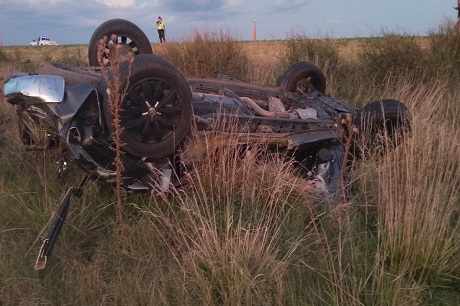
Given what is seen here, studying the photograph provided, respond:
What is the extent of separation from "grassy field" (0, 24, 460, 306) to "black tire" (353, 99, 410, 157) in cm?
18

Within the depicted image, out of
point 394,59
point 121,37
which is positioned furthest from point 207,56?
point 121,37

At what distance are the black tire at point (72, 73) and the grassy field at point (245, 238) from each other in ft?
3.10

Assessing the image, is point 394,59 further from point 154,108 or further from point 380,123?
point 154,108

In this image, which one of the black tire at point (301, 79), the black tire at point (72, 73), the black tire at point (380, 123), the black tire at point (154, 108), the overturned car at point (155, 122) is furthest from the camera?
the black tire at point (301, 79)

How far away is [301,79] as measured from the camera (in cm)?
664

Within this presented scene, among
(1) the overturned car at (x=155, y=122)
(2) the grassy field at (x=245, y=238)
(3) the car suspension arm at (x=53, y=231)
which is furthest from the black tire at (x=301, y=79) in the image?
(3) the car suspension arm at (x=53, y=231)

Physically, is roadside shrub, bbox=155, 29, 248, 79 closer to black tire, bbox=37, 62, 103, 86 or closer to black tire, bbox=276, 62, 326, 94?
black tire, bbox=276, 62, 326, 94

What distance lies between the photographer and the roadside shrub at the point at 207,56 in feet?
37.3

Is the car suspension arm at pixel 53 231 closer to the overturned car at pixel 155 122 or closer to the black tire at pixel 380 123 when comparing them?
the overturned car at pixel 155 122

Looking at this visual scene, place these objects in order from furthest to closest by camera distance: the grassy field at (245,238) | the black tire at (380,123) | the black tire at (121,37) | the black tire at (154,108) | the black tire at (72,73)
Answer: the black tire at (121,37) < the black tire at (380,123) < the black tire at (72,73) < the black tire at (154,108) < the grassy field at (245,238)

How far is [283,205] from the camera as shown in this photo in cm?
397

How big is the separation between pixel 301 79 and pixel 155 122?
3117mm

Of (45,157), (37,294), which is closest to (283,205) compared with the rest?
(37,294)

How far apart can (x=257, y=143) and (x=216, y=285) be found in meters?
1.74
